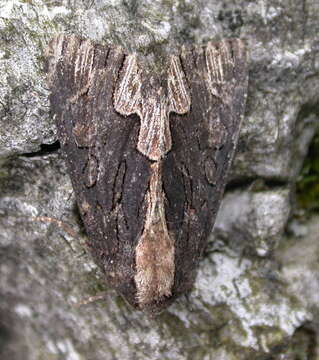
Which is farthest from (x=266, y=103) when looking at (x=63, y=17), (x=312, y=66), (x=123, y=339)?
(x=123, y=339)

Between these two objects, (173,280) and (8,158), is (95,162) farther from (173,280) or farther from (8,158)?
(173,280)

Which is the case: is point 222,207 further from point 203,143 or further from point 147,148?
point 147,148

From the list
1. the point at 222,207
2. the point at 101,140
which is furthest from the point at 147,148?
the point at 222,207

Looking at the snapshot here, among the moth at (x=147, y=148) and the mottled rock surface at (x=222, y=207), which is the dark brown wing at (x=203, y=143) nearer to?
the moth at (x=147, y=148)

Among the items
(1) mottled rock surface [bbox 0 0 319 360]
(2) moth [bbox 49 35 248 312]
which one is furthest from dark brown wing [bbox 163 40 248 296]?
(1) mottled rock surface [bbox 0 0 319 360]

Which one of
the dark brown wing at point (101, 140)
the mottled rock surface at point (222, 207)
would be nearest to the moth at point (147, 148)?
the dark brown wing at point (101, 140)

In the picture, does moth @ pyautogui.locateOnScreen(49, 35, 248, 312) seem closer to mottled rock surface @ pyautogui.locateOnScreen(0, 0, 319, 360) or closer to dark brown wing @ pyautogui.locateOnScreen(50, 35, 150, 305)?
dark brown wing @ pyautogui.locateOnScreen(50, 35, 150, 305)
